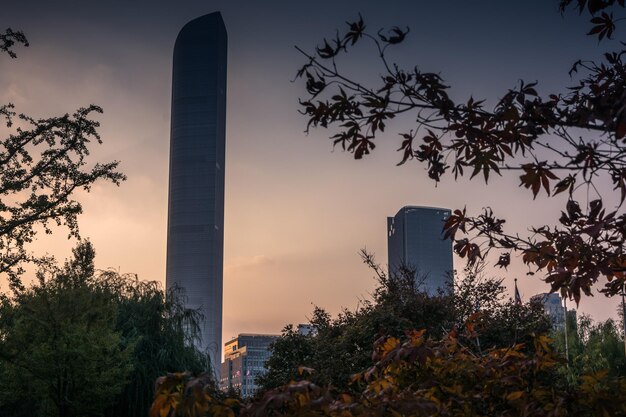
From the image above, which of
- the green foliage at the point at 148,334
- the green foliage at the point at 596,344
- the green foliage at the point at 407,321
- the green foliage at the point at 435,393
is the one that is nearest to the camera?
the green foliage at the point at 435,393

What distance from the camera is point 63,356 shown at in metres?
20.3

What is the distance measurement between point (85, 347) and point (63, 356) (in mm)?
673

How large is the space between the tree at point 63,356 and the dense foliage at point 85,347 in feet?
0.09

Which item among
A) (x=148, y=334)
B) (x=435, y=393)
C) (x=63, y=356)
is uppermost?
(x=148, y=334)

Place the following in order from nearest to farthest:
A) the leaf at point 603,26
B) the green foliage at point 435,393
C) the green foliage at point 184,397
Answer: the green foliage at point 184,397, the green foliage at point 435,393, the leaf at point 603,26

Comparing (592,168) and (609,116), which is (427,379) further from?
(609,116)

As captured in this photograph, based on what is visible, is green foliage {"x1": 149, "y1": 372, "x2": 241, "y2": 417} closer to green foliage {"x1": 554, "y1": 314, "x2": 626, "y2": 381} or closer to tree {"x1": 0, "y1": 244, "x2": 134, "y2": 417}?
tree {"x1": 0, "y1": 244, "x2": 134, "y2": 417}

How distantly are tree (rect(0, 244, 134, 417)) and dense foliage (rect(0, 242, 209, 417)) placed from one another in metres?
0.03

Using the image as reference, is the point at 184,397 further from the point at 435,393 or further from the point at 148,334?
the point at 148,334

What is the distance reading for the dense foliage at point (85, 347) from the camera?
20406 millimetres

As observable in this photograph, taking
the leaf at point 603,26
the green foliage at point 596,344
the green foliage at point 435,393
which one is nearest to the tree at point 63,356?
the green foliage at point 435,393

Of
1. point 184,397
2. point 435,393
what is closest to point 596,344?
point 435,393

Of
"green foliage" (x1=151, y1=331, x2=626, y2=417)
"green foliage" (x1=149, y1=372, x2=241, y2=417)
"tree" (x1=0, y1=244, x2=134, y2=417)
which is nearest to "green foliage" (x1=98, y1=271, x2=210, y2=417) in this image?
"tree" (x1=0, y1=244, x2=134, y2=417)

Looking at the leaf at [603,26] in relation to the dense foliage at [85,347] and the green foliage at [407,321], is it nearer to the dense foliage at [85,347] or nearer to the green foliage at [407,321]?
the green foliage at [407,321]
